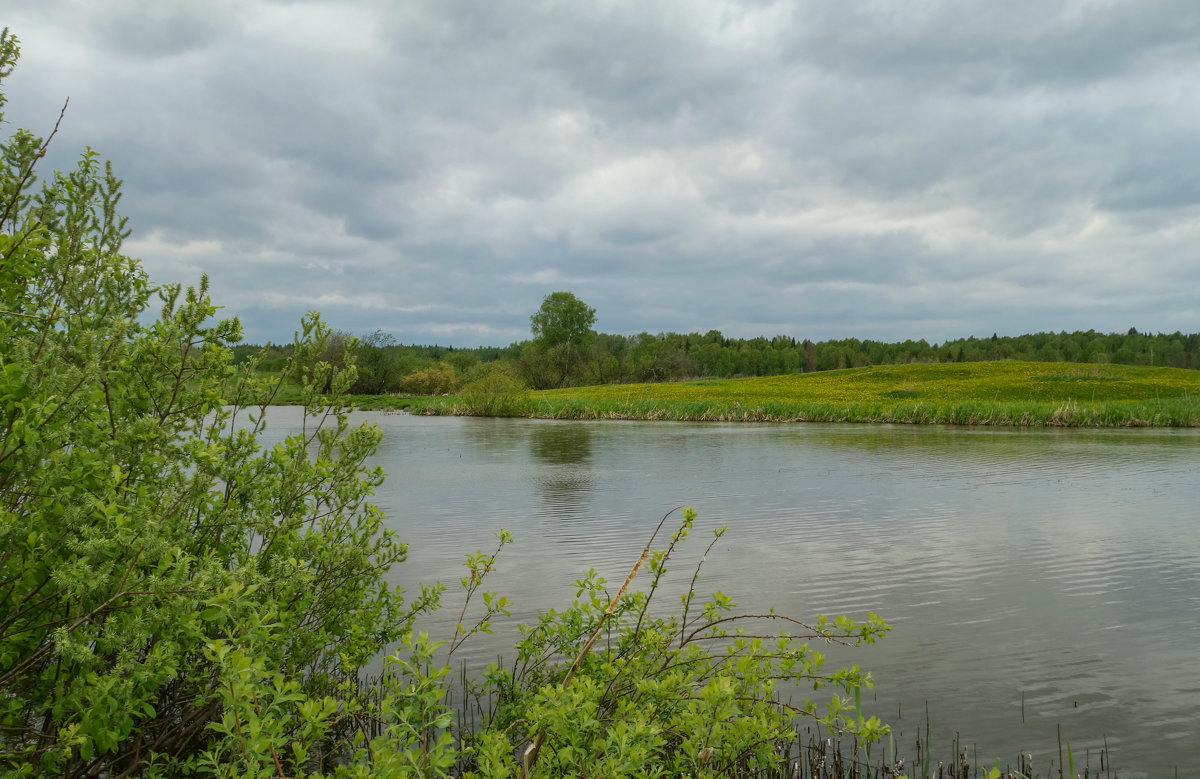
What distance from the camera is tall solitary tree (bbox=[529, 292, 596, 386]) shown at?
9700cm

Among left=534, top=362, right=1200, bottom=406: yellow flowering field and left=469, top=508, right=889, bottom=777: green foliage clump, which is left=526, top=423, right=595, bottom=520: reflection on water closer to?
left=469, top=508, right=889, bottom=777: green foliage clump

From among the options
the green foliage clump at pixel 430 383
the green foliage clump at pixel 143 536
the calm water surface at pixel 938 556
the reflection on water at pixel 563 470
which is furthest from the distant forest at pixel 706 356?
the green foliage clump at pixel 143 536

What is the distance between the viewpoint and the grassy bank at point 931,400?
35469mm

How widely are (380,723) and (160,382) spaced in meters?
2.34

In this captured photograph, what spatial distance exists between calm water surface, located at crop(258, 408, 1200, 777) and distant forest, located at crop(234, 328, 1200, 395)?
5182 cm

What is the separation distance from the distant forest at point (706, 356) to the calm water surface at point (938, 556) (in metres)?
51.8

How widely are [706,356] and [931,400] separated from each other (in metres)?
74.1

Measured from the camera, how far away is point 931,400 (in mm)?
43781

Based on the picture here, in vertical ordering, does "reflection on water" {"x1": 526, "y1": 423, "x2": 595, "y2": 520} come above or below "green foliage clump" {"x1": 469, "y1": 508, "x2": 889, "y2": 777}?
below

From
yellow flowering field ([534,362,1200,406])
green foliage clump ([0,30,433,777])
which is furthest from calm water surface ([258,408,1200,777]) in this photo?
yellow flowering field ([534,362,1200,406])

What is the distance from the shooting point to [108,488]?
289cm

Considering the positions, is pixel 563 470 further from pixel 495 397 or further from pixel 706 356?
pixel 706 356

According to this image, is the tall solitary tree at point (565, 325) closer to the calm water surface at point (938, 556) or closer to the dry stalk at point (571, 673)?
the calm water surface at point (938, 556)

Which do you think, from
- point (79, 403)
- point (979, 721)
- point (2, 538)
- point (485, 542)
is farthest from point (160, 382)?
point (485, 542)
